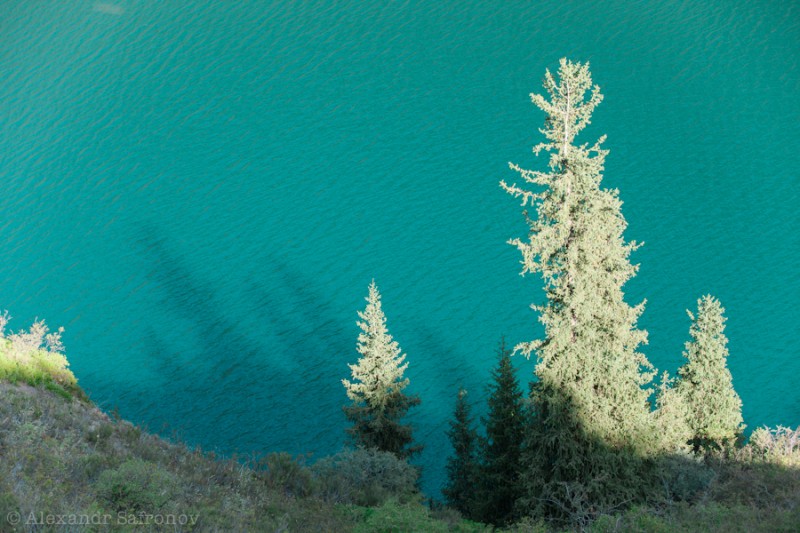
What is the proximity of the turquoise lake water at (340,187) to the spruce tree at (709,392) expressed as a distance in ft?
42.9

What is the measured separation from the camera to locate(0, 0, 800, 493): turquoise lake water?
4481 centimetres

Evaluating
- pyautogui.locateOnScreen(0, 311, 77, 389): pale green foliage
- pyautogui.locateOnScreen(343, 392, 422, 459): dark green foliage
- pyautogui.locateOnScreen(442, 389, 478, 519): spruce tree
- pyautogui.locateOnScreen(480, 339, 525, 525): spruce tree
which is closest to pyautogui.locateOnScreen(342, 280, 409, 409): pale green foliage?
pyautogui.locateOnScreen(343, 392, 422, 459): dark green foliage

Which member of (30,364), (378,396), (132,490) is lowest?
(132,490)

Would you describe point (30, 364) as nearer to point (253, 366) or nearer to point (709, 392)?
point (709, 392)

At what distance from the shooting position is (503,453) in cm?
2730

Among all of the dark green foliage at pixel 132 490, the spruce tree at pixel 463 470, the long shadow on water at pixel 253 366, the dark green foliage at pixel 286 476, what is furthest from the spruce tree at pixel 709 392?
the dark green foliage at pixel 132 490

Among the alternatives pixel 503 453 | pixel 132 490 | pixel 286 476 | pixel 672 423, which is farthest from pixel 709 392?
pixel 132 490

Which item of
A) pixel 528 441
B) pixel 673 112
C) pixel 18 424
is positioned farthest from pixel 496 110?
pixel 18 424

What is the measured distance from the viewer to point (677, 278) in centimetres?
5109

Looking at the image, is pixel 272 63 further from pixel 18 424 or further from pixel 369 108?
pixel 18 424

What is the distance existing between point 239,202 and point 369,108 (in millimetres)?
15633

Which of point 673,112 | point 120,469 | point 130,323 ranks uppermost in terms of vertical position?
point 673,112

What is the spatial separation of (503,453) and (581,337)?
7.35m

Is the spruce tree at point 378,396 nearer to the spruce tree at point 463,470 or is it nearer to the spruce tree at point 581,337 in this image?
the spruce tree at point 463,470
